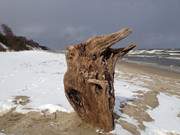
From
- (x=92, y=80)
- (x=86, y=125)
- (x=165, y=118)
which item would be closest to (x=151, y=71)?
(x=165, y=118)

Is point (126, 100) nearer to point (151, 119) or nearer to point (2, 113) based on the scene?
point (151, 119)

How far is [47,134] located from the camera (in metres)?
10.8

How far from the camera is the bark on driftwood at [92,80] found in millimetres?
11109

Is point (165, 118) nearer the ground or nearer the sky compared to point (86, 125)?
nearer the ground

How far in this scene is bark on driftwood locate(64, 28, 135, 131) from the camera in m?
11.1

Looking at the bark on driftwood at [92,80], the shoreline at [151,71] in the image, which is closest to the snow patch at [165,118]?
the bark on driftwood at [92,80]

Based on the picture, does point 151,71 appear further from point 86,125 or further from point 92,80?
point 92,80

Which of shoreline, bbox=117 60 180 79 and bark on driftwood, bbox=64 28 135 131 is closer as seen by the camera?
bark on driftwood, bbox=64 28 135 131

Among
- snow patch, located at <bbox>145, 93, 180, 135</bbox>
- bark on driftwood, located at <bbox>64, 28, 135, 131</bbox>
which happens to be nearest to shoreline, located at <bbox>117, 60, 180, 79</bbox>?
snow patch, located at <bbox>145, 93, 180, 135</bbox>

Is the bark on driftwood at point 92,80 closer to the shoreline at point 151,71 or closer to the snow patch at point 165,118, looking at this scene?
the snow patch at point 165,118

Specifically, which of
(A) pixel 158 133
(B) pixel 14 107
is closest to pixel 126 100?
(A) pixel 158 133

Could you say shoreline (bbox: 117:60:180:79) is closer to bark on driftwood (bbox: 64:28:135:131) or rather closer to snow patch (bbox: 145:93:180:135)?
snow patch (bbox: 145:93:180:135)

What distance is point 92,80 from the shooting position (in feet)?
36.4

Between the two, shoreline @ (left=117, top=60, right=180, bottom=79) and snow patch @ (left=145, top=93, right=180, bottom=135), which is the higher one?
shoreline @ (left=117, top=60, right=180, bottom=79)
